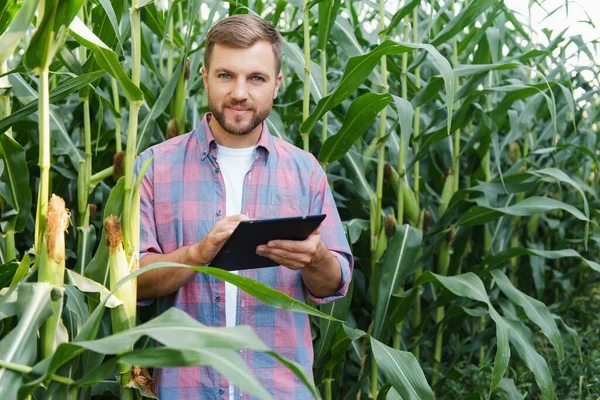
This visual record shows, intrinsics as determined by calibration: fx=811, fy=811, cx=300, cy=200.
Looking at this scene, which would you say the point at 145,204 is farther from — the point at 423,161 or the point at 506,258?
the point at 423,161

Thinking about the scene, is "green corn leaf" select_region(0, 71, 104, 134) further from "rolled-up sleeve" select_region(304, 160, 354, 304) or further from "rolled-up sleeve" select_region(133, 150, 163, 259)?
"rolled-up sleeve" select_region(304, 160, 354, 304)

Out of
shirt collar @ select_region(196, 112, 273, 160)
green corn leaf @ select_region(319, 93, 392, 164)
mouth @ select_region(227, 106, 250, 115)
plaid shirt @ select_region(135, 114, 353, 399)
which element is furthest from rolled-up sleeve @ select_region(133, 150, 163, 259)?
green corn leaf @ select_region(319, 93, 392, 164)

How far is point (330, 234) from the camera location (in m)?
1.83

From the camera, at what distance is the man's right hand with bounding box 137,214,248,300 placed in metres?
1.52

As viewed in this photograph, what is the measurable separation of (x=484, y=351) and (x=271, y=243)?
1.67 m

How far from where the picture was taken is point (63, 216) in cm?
137

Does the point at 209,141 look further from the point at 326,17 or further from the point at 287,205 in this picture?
the point at 326,17

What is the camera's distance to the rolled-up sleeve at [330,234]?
182 cm

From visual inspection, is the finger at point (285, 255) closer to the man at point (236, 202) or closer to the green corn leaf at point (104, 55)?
the man at point (236, 202)

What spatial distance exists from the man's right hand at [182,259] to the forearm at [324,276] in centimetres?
24

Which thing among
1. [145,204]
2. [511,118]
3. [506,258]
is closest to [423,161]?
[511,118]

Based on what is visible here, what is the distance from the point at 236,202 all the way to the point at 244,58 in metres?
0.32

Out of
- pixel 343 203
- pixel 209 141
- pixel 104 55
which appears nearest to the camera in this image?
pixel 104 55

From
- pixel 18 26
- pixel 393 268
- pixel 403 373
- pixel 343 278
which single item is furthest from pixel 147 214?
pixel 393 268
